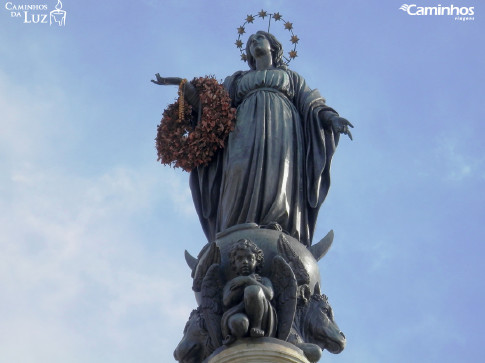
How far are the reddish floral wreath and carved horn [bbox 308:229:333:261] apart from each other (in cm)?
209

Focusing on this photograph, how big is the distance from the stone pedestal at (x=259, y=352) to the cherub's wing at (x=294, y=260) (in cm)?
104

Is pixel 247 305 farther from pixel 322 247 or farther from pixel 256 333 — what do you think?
pixel 322 247

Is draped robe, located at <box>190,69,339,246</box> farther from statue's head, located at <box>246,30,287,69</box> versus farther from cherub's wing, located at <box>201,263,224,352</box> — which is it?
cherub's wing, located at <box>201,263,224,352</box>

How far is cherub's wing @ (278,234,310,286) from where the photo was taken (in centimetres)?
1266

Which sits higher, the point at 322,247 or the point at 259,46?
the point at 259,46

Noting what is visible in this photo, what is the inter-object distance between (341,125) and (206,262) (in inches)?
129

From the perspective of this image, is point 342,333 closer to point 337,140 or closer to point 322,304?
point 322,304

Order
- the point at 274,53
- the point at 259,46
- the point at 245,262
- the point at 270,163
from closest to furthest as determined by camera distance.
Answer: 1. the point at 245,262
2. the point at 270,163
3. the point at 259,46
4. the point at 274,53

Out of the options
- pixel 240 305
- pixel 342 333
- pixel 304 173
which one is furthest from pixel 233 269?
pixel 304 173

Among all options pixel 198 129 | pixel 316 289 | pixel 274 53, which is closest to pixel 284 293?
pixel 316 289

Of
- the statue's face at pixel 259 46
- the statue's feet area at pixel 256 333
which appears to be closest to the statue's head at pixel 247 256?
the statue's feet area at pixel 256 333

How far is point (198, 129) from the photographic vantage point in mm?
15070

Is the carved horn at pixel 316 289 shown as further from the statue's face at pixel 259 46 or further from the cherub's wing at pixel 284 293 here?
the statue's face at pixel 259 46

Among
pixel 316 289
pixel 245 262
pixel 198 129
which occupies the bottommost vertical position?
pixel 316 289
